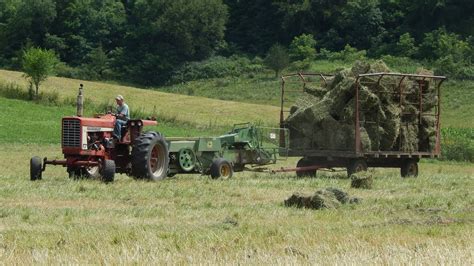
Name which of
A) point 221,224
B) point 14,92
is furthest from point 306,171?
point 14,92

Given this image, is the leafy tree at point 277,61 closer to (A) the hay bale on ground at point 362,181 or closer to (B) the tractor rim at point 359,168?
(B) the tractor rim at point 359,168

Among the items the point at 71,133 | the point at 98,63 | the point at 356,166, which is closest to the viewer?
the point at 71,133

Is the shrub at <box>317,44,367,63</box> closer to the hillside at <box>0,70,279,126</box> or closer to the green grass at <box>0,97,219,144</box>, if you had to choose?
the hillside at <box>0,70,279,126</box>

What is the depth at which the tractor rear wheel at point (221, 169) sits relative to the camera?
68.1 feet

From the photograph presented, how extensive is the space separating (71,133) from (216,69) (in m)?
76.7

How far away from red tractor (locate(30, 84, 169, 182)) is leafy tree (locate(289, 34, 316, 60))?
77160mm

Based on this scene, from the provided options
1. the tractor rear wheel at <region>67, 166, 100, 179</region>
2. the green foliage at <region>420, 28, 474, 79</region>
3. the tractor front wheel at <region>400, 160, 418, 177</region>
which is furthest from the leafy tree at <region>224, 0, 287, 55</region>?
the tractor rear wheel at <region>67, 166, 100, 179</region>

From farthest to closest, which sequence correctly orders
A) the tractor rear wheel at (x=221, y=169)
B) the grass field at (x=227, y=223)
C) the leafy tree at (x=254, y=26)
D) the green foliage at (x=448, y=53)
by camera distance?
the leafy tree at (x=254, y=26), the green foliage at (x=448, y=53), the tractor rear wheel at (x=221, y=169), the grass field at (x=227, y=223)

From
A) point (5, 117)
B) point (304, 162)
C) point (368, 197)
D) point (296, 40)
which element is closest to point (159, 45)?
point (296, 40)

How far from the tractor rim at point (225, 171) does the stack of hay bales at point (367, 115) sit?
10.8 ft

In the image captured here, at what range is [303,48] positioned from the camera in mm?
98312

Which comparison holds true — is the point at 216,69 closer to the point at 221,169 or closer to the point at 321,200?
the point at 221,169

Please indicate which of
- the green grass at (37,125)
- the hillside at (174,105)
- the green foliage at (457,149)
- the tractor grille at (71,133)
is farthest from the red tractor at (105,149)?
the hillside at (174,105)

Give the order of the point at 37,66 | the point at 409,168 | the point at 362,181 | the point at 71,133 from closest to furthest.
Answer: the point at 362,181 → the point at 71,133 → the point at 409,168 → the point at 37,66
